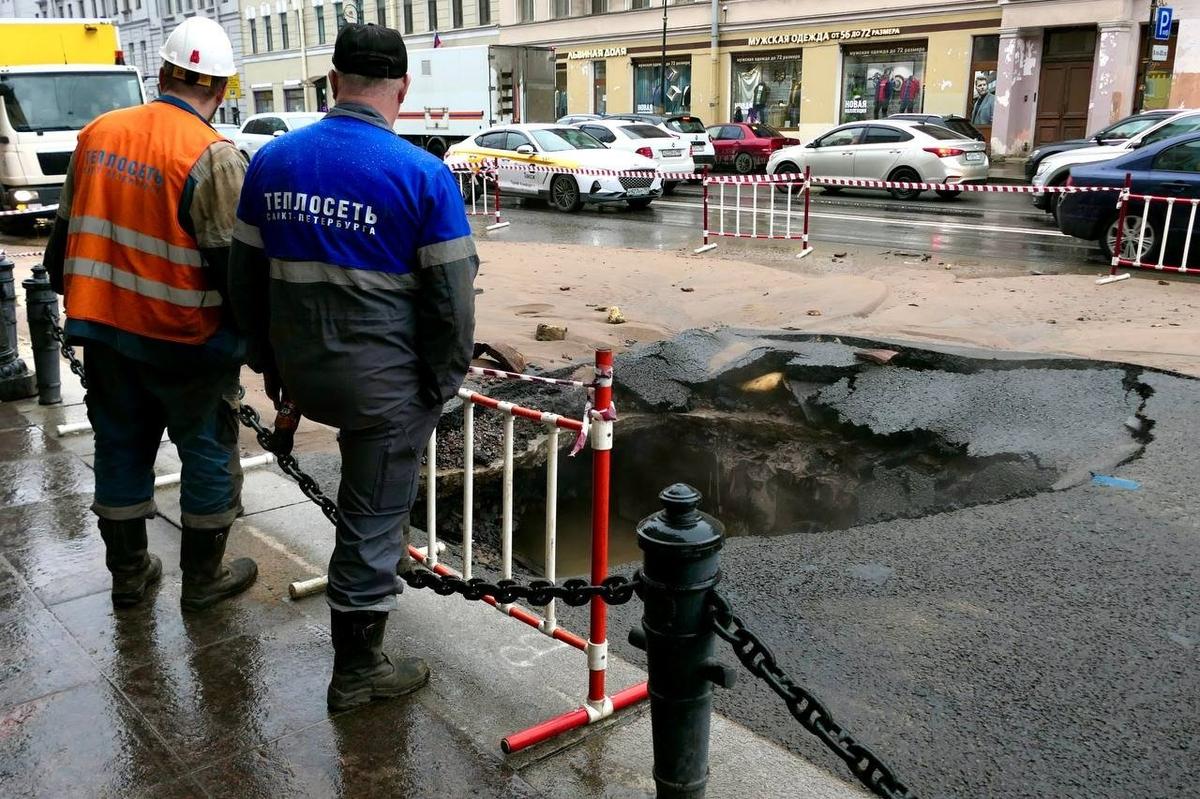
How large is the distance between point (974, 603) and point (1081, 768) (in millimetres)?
1116

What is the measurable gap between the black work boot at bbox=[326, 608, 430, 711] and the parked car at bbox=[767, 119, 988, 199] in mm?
18113

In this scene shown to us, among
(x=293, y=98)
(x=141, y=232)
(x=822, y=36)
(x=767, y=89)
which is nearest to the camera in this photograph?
(x=141, y=232)

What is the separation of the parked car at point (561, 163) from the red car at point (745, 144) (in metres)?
7.42

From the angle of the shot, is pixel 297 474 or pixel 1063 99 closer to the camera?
pixel 297 474

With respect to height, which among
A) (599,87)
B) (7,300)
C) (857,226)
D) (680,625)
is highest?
(599,87)

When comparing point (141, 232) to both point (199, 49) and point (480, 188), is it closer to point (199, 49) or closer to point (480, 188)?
point (199, 49)

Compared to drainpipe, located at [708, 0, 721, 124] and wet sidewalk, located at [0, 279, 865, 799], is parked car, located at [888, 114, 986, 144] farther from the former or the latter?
wet sidewalk, located at [0, 279, 865, 799]

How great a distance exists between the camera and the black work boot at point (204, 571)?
382 cm

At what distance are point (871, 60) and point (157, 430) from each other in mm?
32732

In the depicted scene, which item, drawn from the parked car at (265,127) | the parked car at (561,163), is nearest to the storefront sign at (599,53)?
the parked car at (265,127)

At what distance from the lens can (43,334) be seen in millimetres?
6453

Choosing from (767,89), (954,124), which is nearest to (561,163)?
(954,124)

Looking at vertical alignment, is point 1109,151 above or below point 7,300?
above

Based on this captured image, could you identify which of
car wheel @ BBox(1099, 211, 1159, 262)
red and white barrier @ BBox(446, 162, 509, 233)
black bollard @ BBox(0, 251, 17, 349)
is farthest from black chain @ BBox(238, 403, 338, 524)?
red and white barrier @ BBox(446, 162, 509, 233)
